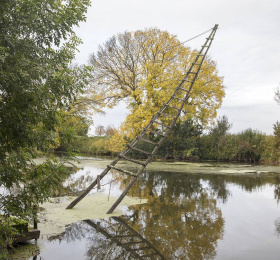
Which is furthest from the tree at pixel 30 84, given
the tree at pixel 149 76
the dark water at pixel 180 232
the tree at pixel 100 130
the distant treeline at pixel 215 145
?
the tree at pixel 100 130

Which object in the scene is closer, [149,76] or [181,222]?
[181,222]

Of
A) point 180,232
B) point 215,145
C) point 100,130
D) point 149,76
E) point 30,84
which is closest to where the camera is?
point 30,84

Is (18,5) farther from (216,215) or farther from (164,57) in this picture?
(164,57)

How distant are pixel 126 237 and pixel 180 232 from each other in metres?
1.05

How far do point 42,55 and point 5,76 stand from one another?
708mm

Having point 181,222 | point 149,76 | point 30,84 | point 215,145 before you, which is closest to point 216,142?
point 215,145

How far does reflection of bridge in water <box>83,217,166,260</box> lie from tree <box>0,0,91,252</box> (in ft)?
5.84

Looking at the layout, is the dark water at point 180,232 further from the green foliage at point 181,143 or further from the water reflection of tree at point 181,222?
the green foliage at point 181,143

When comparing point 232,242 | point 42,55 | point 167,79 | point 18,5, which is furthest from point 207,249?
point 167,79

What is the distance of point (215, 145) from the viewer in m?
24.2

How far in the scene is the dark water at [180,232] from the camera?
4.44 m

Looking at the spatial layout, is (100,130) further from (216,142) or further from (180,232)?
(180,232)

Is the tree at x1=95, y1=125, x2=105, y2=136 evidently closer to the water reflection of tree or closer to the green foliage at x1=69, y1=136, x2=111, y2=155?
the green foliage at x1=69, y1=136, x2=111, y2=155

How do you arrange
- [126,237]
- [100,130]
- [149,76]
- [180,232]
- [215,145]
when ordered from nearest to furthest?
[126,237] < [180,232] < [149,76] < [215,145] < [100,130]
